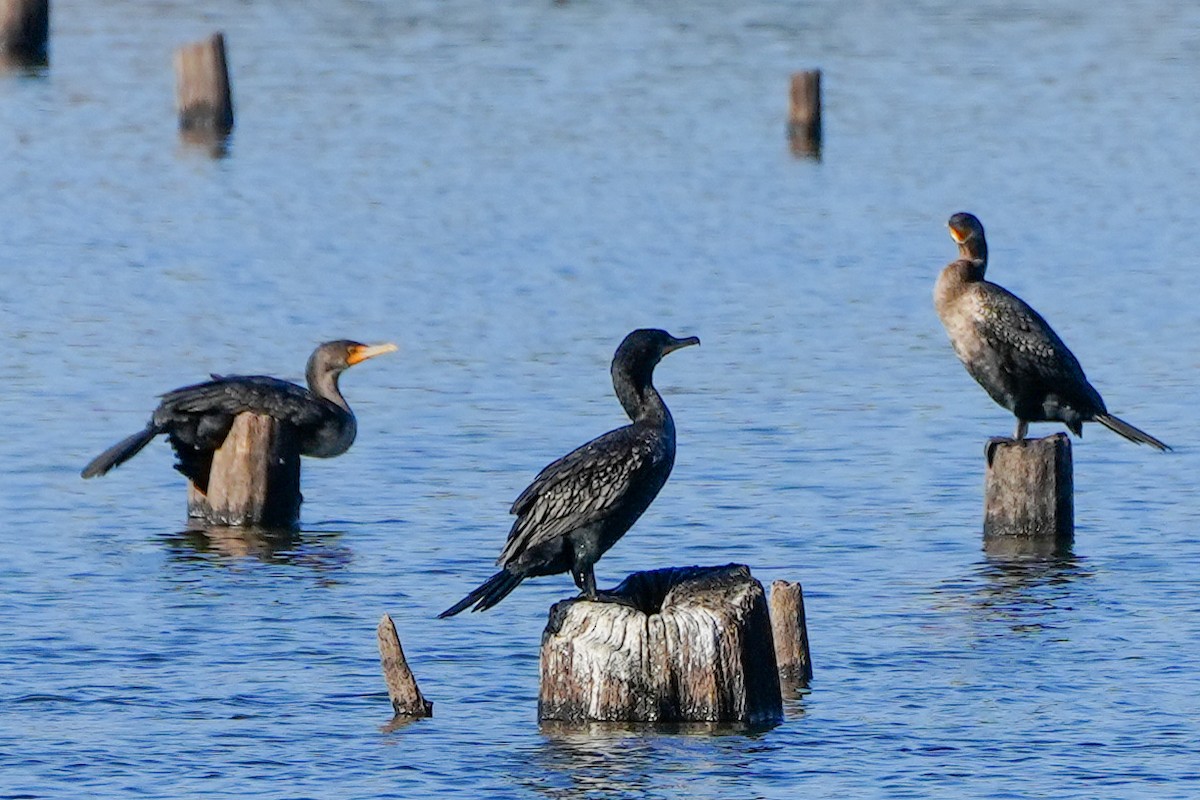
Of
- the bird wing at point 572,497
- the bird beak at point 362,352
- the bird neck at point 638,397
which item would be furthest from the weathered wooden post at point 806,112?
the bird wing at point 572,497

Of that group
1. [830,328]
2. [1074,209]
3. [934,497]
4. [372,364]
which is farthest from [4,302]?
[1074,209]

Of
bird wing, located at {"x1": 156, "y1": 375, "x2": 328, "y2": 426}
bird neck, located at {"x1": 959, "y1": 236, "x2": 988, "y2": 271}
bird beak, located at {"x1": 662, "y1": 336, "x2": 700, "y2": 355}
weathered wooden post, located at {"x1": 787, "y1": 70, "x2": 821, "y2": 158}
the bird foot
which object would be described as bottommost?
the bird foot

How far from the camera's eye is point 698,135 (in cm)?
3006

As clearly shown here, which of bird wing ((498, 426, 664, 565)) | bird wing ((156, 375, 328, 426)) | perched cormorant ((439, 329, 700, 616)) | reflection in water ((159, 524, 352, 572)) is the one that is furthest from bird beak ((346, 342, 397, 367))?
bird wing ((498, 426, 664, 565))

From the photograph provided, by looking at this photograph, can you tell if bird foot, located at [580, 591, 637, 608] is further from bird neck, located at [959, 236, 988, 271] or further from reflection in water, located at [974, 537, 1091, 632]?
bird neck, located at [959, 236, 988, 271]

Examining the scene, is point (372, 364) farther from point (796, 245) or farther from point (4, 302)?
point (796, 245)

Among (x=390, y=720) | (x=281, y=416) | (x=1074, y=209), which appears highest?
(x=1074, y=209)

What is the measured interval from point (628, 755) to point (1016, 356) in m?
4.53

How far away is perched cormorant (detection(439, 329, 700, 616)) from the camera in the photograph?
9789mm

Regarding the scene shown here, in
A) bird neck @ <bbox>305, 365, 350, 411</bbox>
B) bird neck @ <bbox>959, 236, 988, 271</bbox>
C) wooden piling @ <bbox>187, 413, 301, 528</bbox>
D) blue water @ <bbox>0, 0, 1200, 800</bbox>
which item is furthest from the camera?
bird neck @ <bbox>305, 365, 350, 411</bbox>

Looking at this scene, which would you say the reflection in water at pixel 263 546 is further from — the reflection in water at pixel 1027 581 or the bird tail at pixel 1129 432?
the bird tail at pixel 1129 432

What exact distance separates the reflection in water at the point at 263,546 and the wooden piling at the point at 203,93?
16.3m

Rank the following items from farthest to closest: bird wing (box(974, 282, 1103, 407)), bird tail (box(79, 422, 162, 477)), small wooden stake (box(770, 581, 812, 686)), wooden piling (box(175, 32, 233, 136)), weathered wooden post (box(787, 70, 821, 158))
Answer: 1. wooden piling (box(175, 32, 233, 136))
2. weathered wooden post (box(787, 70, 821, 158))
3. bird tail (box(79, 422, 162, 477))
4. bird wing (box(974, 282, 1103, 407))
5. small wooden stake (box(770, 581, 812, 686))

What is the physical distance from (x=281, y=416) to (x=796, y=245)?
10.5m
